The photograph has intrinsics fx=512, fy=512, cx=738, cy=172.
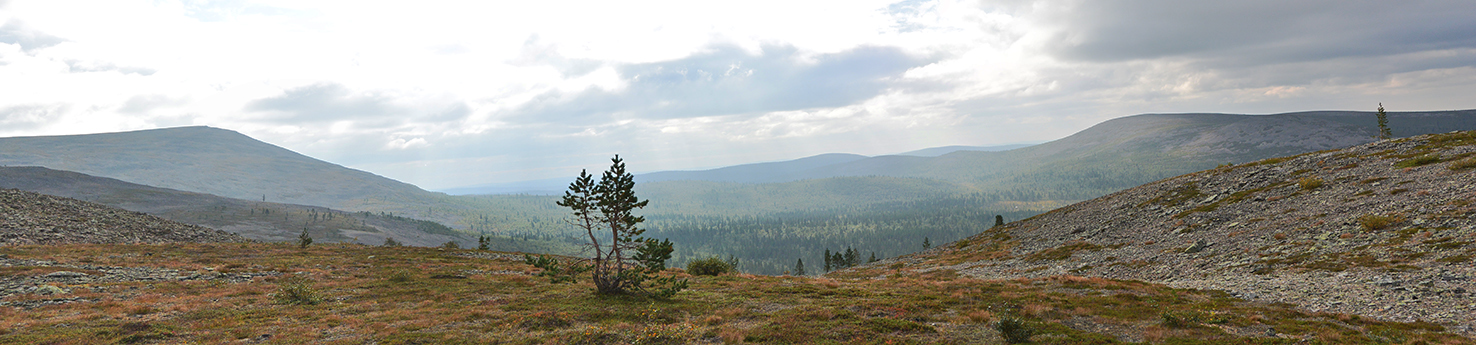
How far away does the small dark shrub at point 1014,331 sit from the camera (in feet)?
59.4

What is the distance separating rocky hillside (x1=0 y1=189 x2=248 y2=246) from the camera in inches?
2018

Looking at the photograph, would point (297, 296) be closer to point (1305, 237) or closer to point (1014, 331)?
point (1014, 331)

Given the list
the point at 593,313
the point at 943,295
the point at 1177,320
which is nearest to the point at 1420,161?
the point at 1177,320

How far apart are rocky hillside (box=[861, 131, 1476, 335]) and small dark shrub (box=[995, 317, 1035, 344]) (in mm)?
13244

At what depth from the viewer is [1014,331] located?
1820 cm

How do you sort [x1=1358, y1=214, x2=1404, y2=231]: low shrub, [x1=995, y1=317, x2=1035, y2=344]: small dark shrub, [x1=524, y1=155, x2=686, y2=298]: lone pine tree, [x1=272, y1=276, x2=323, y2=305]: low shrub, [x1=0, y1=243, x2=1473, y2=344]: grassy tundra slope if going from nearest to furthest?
[x1=995, y1=317, x2=1035, y2=344]: small dark shrub
[x1=0, y1=243, x2=1473, y2=344]: grassy tundra slope
[x1=524, y1=155, x2=686, y2=298]: lone pine tree
[x1=272, y1=276, x2=323, y2=305]: low shrub
[x1=1358, y1=214, x2=1404, y2=231]: low shrub

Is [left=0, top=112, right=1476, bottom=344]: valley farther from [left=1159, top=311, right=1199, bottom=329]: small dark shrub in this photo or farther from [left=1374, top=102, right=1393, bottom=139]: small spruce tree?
[left=1374, top=102, right=1393, bottom=139]: small spruce tree

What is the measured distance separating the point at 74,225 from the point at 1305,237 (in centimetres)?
11732

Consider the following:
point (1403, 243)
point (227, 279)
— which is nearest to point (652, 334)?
point (227, 279)

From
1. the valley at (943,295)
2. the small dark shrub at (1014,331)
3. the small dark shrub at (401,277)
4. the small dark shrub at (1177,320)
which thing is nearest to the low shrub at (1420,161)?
the valley at (943,295)

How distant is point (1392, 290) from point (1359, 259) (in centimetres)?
837

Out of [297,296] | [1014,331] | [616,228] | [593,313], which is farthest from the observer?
[297,296]

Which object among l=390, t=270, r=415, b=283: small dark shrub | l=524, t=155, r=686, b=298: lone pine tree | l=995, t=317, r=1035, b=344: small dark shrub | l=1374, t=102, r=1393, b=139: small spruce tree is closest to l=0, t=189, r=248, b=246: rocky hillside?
l=390, t=270, r=415, b=283: small dark shrub

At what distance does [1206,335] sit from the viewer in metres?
17.4
